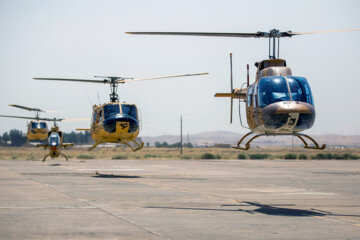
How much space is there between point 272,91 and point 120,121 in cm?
1482

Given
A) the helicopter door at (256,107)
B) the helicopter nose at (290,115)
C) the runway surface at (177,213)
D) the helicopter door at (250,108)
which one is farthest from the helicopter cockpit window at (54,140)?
the helicopter nose at (290,115)

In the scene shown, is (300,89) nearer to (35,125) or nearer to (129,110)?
(129,110)

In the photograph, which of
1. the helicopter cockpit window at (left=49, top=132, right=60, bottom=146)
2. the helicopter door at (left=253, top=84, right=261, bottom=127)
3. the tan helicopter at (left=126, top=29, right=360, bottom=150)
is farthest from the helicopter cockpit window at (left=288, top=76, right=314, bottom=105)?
the helicopter cockpit window at (left=49, top=132, right=60, bottom=146)

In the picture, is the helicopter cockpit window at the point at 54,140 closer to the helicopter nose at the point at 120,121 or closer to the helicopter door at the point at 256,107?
the helicopter nose at the point at 120,121

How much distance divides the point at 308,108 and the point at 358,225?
4092 mm

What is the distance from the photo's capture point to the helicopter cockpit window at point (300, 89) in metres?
15.6

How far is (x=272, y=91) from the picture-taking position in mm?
15742

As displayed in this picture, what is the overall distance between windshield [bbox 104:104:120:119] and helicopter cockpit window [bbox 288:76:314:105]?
50.4ft

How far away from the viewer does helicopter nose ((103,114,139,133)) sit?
29.3 meters

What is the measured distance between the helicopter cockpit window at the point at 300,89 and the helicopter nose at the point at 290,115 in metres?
0.27

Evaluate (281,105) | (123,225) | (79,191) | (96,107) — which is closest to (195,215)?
(123,225)

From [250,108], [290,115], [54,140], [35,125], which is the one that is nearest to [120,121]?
[250,108]

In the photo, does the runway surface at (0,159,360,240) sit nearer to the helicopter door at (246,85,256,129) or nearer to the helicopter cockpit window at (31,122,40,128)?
the helicopter door at (246,85,256,129)

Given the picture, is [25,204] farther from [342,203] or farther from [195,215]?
[342,203]
